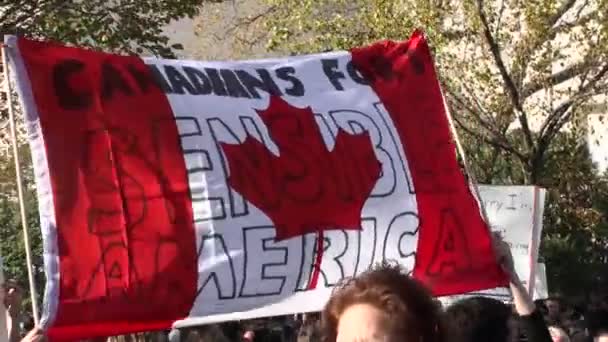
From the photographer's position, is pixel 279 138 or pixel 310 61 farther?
pixel 310 61

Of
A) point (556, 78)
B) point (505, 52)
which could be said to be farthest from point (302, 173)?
point (556, 78)

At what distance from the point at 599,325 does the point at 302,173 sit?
1.61 metres

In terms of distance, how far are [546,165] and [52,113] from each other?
14.6 meters

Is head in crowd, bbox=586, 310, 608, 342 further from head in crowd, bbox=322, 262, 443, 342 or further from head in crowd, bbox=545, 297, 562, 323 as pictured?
head in crowd, bbox=545, 297, 562, 323

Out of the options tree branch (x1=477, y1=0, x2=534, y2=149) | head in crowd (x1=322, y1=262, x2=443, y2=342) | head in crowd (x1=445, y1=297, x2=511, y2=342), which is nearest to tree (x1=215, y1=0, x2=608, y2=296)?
tree branch (x1=477, y1=0, x2=534, y2=149)

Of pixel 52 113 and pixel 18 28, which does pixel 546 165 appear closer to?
pixel 18 28

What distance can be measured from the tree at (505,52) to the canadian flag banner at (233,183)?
10092mm

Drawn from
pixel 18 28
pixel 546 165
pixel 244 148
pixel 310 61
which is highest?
pixel 18 28

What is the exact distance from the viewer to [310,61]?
5.89 metres

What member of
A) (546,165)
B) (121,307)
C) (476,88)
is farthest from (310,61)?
(546,165)

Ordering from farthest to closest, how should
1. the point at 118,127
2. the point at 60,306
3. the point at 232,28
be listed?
the point at 232,28 → the point at 118,127 → the point at 60,306

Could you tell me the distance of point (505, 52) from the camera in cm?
1725

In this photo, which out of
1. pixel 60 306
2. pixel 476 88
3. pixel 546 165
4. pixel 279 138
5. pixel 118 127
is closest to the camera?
pixel 60 306

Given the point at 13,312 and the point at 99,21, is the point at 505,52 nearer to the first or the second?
the point at 99,21
